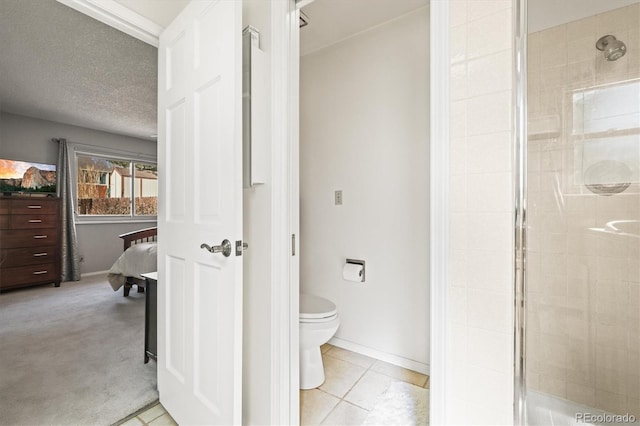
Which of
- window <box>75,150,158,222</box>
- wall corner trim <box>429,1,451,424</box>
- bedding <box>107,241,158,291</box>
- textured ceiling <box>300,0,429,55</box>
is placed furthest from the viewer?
window <box>75,150,158,222</box>

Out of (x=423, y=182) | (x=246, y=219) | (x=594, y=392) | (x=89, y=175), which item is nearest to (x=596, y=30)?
(x=594, y=392)

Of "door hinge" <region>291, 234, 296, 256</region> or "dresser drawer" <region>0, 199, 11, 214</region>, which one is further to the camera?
"dresser drawer" <region>0, 199, 11, 214</region>

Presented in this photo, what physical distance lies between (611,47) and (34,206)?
5.80m

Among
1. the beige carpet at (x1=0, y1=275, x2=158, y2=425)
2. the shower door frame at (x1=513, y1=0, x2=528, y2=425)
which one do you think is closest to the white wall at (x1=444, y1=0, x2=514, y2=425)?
the shower door frame at (x1=513, y1=0, x2=528, y2=425)

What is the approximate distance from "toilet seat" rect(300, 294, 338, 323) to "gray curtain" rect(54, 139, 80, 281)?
448 centimetres

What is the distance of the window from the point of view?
5.00 m

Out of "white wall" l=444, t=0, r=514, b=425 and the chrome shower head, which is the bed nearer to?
"white wall" l=444, t=0, r=514, b=425

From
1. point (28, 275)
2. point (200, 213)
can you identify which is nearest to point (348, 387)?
point (200, 213)

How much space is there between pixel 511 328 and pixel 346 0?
1999mm

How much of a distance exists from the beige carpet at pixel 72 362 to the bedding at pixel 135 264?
0.27m

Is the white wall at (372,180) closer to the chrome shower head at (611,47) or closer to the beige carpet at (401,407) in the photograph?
the beige carpet at (401,407)

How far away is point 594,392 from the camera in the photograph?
81 cm

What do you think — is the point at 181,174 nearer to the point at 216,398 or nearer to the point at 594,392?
the point at 216,398

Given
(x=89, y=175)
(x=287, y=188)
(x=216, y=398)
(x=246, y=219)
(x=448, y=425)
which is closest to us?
(x=448, y=425)
